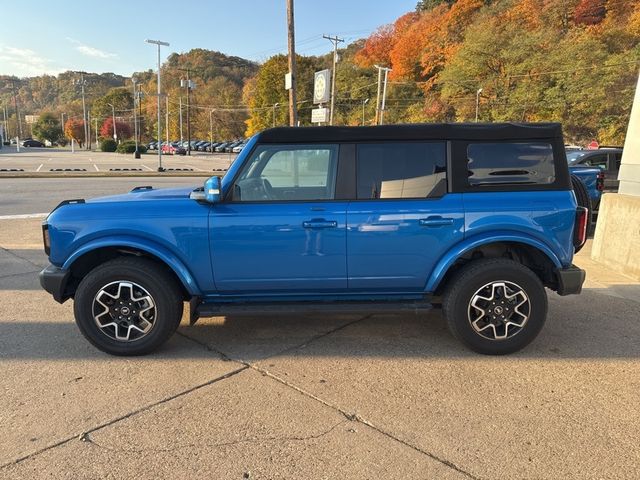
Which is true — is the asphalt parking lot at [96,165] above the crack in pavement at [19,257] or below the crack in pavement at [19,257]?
above

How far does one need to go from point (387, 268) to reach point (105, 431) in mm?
2237

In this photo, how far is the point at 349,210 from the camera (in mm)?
3676

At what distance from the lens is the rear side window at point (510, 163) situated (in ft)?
12.3

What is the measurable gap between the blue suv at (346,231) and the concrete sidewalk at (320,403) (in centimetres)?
37

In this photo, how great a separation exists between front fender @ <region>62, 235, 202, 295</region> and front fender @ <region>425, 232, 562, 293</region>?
77.9 inches

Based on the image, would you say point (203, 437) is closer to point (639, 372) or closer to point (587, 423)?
point (587, 423)

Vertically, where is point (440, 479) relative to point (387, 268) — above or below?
below

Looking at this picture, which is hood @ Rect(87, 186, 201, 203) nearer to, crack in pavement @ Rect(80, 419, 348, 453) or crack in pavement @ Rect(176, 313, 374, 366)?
crack in pavement @ Rect(176, 313, 374, 366)

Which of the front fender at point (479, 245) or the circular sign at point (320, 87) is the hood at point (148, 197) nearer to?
the front fender at point (479, 245)

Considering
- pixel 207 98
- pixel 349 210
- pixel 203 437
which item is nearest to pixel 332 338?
pixel 349 210

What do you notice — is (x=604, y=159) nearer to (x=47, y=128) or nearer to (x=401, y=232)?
(x=401, y=232)

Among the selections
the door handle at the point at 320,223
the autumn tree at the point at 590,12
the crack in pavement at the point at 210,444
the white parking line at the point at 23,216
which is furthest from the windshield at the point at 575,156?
the autumn tree at the point at 590,12

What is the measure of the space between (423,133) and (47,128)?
5268 inches

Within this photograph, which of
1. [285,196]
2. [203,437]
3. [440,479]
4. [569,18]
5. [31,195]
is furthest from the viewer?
[569,18]
